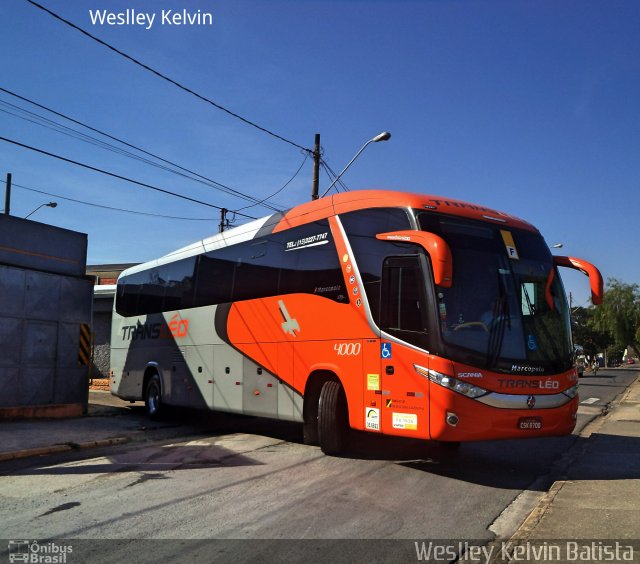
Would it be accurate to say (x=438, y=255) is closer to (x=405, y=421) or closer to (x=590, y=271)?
(x=405, y=421)

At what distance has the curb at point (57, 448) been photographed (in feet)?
30.1

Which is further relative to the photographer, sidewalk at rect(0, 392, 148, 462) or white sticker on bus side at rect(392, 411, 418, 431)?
sidewalk at rect(0, 392, 148, 462)

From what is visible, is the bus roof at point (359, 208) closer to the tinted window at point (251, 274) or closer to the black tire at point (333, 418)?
the tinted window at point (251, 274)

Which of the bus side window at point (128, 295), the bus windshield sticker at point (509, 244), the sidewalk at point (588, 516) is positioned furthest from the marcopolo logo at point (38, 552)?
the bus side window at point (128, 295)

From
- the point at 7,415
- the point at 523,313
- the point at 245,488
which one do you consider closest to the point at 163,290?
the point at 7,415

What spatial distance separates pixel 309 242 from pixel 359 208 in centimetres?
130

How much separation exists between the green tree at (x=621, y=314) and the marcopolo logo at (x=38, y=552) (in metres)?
58.3

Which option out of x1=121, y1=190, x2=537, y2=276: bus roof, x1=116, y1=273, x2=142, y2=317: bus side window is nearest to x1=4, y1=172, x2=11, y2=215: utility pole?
x1=116, y1=273, x2=142, y2=317: bus side window

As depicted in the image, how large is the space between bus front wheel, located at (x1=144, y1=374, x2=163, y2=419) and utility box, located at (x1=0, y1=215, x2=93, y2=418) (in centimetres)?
170

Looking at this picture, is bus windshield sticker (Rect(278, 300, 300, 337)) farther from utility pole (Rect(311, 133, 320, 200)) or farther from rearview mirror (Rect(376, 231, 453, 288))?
utility pole (Rect(311, 133, 320, 200))

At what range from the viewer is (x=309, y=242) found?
31.7 feet

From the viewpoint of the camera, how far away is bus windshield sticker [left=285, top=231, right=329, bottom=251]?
9289 mm

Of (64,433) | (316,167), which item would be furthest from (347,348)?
(316,167)

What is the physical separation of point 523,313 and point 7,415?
38.0ft
